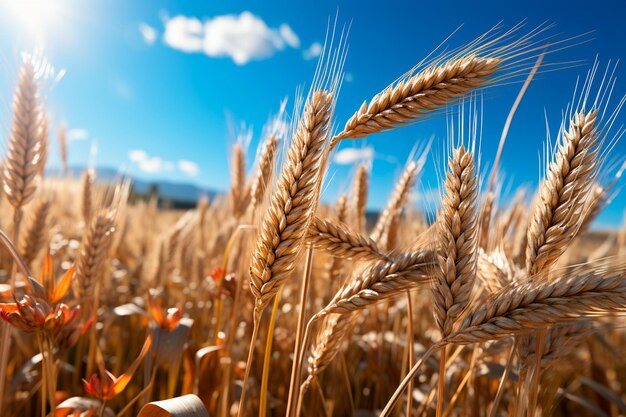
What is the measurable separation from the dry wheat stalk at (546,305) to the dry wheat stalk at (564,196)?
10 cm

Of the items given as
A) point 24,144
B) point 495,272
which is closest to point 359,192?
point 495,272

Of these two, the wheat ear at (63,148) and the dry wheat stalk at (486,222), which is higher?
the wheat ear at (63,148)

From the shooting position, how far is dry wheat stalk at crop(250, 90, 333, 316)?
1.04 meters

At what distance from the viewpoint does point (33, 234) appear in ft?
6.37

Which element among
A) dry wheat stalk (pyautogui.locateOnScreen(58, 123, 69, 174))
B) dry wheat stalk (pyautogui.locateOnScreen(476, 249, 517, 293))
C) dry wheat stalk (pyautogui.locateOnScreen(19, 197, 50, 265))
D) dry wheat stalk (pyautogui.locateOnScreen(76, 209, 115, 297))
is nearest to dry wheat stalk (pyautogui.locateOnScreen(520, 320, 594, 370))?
dry wheat stalk (pyautogui.locateOnScreen(476, 249, 517, 293))

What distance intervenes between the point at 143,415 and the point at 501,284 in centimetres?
116

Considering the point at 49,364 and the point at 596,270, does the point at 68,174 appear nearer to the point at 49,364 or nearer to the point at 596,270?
the point at 49,364

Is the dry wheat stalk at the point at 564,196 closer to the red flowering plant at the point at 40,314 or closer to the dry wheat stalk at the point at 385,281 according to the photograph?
the dry wheat stalk at the point at 385,281

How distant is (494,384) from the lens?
7.39 feet

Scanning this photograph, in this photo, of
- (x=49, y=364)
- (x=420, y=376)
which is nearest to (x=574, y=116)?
(x=49, y=364)

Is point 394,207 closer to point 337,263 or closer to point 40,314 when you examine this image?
point 337,263

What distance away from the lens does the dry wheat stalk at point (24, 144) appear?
4.99 ft

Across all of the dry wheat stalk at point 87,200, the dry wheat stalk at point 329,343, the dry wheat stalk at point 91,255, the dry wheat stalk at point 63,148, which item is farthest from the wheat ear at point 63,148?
the dry wheat stalk at point 329,343

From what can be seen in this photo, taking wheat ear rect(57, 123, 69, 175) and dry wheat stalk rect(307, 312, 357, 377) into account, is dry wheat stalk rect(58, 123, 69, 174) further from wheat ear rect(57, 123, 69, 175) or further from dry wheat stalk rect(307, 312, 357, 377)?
dry wheat stalk rect(307, 312, 357, 377)
